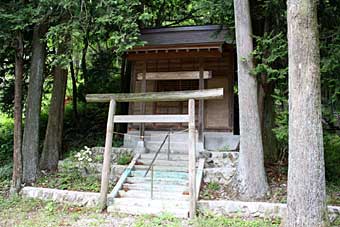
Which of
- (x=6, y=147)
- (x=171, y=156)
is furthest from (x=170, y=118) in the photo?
→ (x=6, y=147)

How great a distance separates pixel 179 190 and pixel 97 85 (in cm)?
729

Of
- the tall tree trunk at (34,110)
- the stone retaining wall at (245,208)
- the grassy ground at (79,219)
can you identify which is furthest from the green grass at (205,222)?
the tall tree trunk at (34,110)

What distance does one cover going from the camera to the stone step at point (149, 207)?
587 cm

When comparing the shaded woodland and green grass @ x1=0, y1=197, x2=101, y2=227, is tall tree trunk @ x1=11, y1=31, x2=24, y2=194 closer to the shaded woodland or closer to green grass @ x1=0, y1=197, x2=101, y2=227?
the shaded woodland

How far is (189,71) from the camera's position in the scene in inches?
361

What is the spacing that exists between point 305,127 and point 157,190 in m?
3.26

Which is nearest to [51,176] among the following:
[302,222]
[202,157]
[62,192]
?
[62,192]

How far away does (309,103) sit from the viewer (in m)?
4.58

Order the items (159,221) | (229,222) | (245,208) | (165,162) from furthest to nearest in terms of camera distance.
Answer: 1. (165,162)
2. (245,208)
3. (159,221)
4. (229,222)

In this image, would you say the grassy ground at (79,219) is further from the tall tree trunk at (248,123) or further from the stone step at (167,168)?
the stone step at (167,168)

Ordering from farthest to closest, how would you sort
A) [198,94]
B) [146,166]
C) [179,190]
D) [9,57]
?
[9,57] → [146,166] → [179,190] → [198,94]

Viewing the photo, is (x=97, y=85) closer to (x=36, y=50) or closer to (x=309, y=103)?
(x=36, y=50)

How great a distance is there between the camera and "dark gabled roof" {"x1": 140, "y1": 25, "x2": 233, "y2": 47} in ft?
27.3

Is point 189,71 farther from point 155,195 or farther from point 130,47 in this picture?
point 155,195
